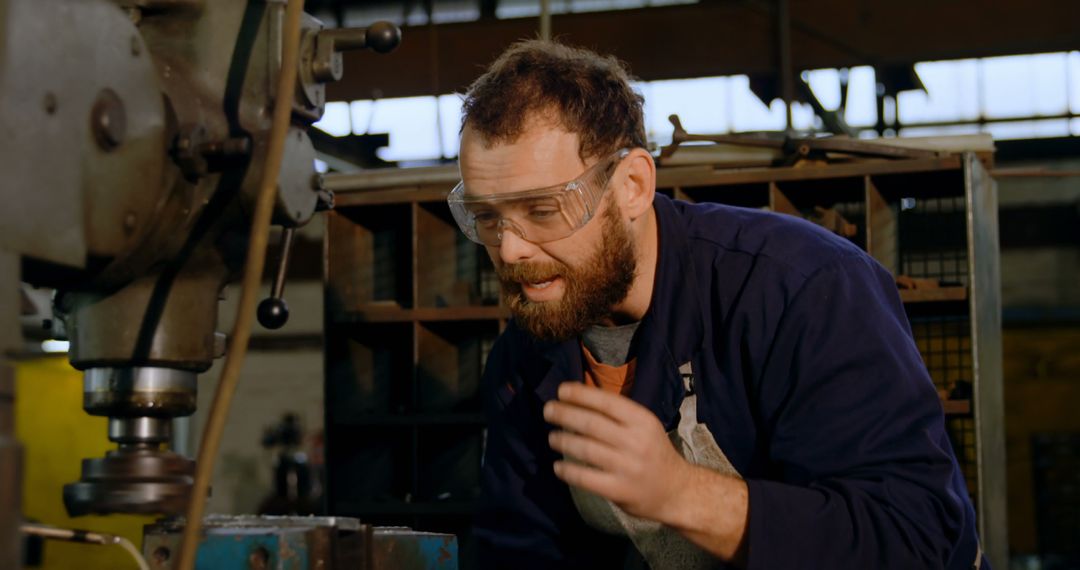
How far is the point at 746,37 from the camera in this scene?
3.62 metres

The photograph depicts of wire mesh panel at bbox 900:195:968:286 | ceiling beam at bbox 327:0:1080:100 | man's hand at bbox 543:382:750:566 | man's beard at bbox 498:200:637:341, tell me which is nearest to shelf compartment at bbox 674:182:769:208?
wire mesh panel at bbox 900:195:968:286

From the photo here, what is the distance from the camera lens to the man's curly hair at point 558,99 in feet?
4.47

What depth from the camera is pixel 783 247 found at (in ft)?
4.51

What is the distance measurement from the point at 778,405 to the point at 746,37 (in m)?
2.51

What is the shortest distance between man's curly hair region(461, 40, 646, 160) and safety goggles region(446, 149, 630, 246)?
38mm

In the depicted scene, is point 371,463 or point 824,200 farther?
point 371,463

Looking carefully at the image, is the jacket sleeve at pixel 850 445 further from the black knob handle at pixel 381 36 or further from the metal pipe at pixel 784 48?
the metal pipe at pixel 784 48

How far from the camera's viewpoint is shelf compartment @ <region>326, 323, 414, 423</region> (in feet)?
7.98

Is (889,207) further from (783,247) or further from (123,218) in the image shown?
(123,218)

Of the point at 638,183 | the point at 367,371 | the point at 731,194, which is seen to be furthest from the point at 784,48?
the point at 638,183

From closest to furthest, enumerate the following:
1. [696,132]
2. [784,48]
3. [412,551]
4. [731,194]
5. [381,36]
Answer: [381,36], [412,551], [731,194], [784,48], [696,132]

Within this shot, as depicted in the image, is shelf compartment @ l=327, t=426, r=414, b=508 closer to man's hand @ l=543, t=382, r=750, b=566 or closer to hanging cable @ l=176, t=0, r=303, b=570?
man's hand @ l=543, t=382, r=750, b=566

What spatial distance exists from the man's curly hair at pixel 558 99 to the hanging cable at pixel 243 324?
0.48 m

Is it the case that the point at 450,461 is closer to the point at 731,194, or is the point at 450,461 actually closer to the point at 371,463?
the point at 371,463
